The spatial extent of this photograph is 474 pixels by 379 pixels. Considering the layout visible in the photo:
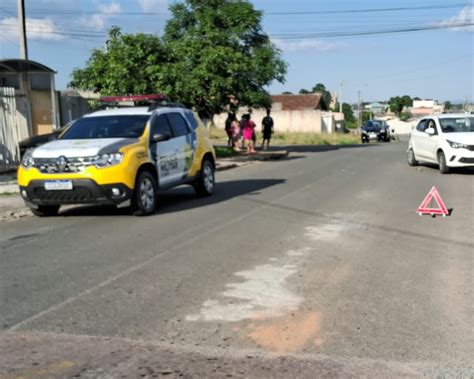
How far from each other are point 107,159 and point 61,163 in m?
0.70

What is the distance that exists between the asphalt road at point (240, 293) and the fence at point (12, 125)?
7888mm

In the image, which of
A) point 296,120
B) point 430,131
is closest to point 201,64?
point 430,131

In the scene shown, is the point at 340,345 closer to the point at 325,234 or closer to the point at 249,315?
the point at 249,315

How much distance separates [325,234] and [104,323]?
424 cm

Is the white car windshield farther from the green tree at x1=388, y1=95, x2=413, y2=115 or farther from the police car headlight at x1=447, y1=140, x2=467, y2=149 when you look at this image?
the green tree at x1=388, y1=95, x2=413, y2=115

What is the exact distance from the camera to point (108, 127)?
426 inches

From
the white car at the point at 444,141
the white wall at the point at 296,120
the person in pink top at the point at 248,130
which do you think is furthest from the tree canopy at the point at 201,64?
the white wall at the point at 296,120

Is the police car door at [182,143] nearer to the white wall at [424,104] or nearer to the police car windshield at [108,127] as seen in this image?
the police car windshield at [108,127]

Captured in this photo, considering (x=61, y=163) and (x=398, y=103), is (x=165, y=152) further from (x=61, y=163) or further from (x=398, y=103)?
(x=398, y=103)

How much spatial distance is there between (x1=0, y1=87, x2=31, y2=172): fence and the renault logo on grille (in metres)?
8.29

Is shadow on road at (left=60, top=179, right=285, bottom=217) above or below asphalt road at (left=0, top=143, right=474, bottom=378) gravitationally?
above

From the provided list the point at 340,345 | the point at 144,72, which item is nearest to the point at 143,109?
the point at 340,345

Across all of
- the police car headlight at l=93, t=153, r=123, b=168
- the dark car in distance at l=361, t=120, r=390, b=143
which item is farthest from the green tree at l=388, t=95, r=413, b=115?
the police car headlight at l=93, t=153, r=123, b=168

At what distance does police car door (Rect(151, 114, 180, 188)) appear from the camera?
10.8 meters
